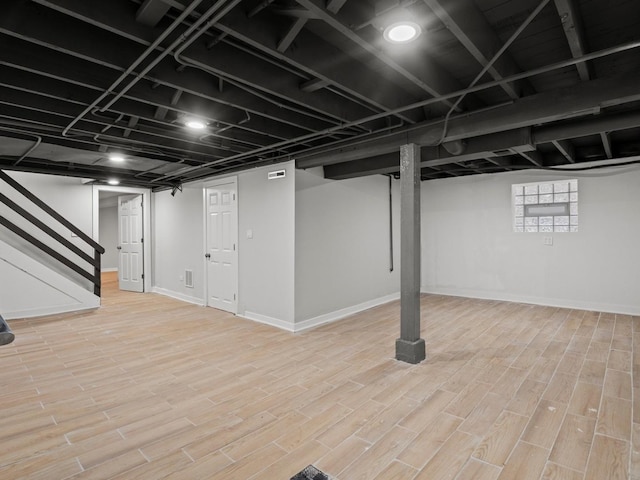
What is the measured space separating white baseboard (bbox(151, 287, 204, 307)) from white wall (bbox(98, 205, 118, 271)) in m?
4.77

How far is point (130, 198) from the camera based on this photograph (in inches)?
305

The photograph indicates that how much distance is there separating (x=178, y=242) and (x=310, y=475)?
19.8 feet

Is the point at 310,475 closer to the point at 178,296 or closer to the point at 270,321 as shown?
the point at 270,321

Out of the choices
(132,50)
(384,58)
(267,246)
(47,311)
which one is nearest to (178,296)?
(47,311)

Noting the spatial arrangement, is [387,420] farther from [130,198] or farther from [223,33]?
[130,198]

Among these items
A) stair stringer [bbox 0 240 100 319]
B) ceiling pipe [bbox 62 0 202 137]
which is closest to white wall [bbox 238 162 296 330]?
ceiling pipe [bbox 62 0 202 137]

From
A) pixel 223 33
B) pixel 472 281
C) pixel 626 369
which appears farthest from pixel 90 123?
pixel 472 281

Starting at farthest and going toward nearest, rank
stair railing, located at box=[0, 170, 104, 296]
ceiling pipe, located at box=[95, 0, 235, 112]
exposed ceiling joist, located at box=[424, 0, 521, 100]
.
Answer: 1. stair railing, located at box=[0, 170, 104, 296]
2. exposed ceiling joist, located at box=[424, 0, 521, 100]
3. ceiling pipe, located at box=[95, 0, 235, 112]

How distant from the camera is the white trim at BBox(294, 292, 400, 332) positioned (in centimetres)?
469

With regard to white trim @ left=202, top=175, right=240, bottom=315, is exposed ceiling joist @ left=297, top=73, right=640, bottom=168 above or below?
above

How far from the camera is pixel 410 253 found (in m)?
3.47

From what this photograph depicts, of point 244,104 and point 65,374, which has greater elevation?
point 244,104

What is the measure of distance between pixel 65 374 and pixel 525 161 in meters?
6.69

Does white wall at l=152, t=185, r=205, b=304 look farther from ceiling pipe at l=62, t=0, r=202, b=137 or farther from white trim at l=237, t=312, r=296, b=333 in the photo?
ceiling pipe at l=62, t=0, r=202, b=137
